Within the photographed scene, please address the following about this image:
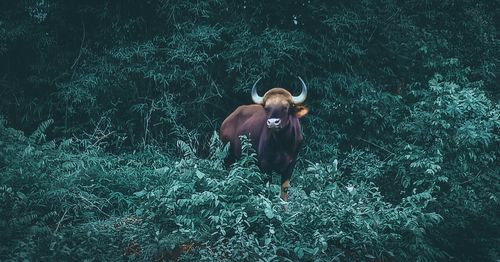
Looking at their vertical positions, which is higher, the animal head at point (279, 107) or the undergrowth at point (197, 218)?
the animal head at point (279, 107)

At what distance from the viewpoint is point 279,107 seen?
345 inches

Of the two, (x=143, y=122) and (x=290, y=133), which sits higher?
(x=290, y=133)

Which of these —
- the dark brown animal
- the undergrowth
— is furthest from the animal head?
the undergrowth

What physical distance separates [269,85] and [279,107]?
12.6ft

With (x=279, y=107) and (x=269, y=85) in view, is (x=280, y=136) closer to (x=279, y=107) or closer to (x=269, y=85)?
(x=279, y=107)

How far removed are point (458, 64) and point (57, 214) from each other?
7.27 meters

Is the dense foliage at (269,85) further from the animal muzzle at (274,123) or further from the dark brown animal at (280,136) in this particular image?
the animal muzzle at (274,123)

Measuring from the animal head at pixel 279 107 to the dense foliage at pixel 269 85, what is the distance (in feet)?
1.69

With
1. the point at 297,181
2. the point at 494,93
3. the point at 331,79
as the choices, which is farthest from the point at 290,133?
the point at 494,93

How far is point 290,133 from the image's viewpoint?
8883 mm

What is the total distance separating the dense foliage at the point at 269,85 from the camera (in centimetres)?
919

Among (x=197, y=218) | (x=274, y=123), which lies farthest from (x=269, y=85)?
(x=197, y=218)

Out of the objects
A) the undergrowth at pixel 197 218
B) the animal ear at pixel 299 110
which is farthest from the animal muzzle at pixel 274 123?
the animal ear at pixel 299 110

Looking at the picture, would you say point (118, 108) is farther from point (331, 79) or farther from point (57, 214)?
point (57, 214)
